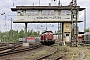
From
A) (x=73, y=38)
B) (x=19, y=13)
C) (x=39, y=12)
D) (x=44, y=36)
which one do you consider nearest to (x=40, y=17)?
(x=39, y=12)

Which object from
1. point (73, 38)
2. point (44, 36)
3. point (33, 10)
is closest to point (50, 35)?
point (44, 36)

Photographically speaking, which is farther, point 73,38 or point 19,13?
point 19,13

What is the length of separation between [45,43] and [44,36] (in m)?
1.59

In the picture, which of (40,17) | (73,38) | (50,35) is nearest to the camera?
(73,38)

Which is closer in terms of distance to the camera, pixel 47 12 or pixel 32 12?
pixel 47 12

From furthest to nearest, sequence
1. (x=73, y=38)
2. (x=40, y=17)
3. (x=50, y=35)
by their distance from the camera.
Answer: (x=40, y=17) → (x=50, y=35) → (x=73, y=38)

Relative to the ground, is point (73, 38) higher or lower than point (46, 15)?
lower

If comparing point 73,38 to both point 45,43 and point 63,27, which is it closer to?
point 45,43

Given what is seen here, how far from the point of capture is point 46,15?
5159cm

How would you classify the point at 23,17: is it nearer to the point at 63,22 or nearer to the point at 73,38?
the point at 63,22

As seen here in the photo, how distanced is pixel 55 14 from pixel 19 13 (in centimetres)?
807

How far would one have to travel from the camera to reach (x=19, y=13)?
→ 171 feet

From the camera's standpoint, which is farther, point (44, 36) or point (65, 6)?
point (65, 6)

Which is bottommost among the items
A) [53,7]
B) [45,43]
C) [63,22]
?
[45,43]
